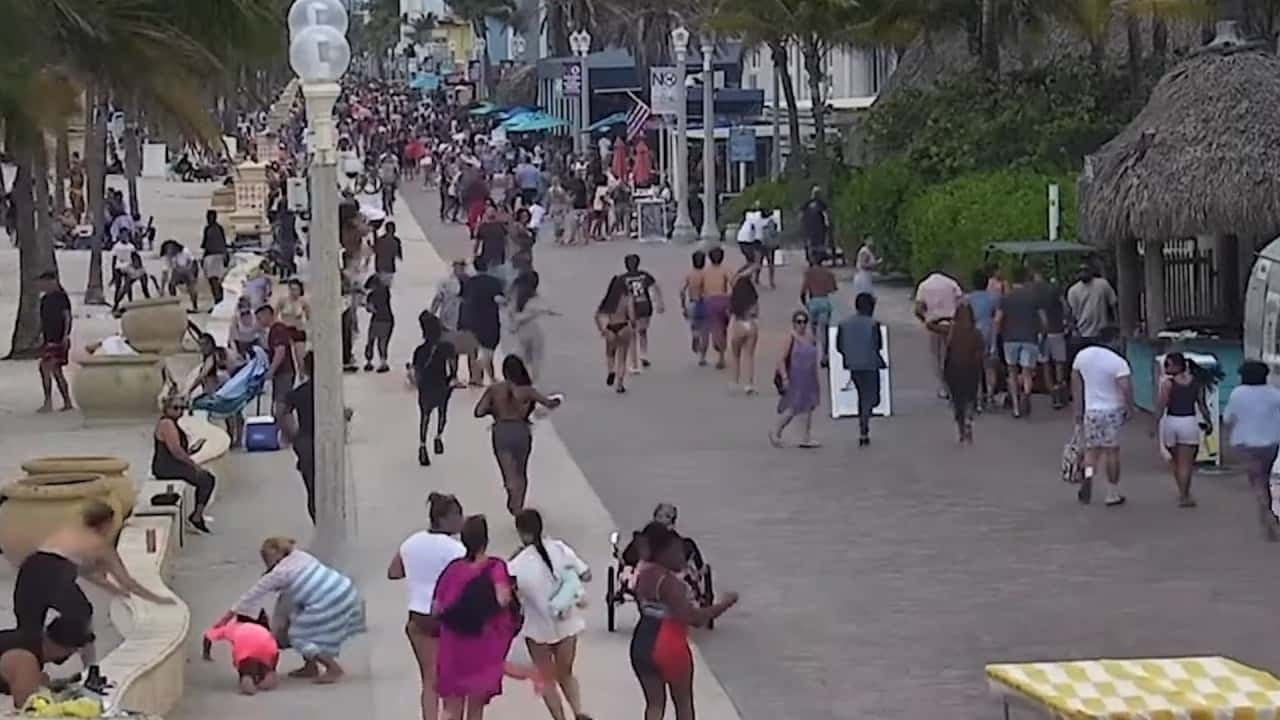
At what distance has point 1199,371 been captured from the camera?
1927cm

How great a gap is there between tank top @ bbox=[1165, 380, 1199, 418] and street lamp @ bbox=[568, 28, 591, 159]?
4301cm

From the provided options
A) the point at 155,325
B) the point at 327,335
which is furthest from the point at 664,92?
the point at 327,335

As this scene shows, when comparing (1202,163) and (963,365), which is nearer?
(963,365)

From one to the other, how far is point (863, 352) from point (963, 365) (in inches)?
36.0

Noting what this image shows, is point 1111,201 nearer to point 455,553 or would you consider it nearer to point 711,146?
point 455,553

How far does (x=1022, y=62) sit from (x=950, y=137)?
4.80 metres

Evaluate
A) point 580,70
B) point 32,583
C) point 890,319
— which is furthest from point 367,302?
point 580,70

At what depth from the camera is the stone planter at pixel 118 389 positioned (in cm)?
2534

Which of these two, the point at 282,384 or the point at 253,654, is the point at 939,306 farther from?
the point at 253,654

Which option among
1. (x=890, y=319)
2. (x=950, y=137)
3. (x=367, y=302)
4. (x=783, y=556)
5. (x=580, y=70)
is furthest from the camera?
(x=580, y=70)

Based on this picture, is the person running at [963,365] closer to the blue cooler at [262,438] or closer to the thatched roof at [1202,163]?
the thatched roof at [1202,163]

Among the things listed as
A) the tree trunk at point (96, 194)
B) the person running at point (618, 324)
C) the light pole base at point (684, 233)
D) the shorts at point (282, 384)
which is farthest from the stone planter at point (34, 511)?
the light pole base at point (684, 233)

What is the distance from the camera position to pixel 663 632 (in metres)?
10.9

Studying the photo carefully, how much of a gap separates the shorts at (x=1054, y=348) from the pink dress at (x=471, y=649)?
1330 centimetres
